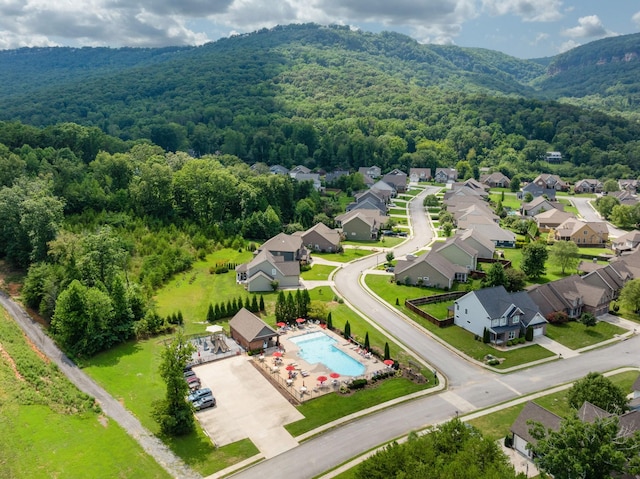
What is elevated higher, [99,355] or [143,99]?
[143,99]

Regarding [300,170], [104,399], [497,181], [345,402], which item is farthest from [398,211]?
[104,399]

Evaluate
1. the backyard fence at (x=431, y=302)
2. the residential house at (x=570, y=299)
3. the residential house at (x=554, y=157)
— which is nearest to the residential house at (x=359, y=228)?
the backyard fence at (x=431, y=302)

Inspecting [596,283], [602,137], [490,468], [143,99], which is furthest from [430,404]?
[143,99]

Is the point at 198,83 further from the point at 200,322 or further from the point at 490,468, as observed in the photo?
the point at 490,468

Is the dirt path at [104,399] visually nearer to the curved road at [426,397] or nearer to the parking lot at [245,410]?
the parking lot at [245,410]

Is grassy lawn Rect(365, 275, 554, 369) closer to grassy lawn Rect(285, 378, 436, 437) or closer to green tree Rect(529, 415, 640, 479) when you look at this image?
grassy lawn Rect(285, 378, 436, 437)

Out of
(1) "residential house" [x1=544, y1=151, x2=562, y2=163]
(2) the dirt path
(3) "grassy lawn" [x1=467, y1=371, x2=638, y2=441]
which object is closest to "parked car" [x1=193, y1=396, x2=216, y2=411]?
(2) the dirt path
